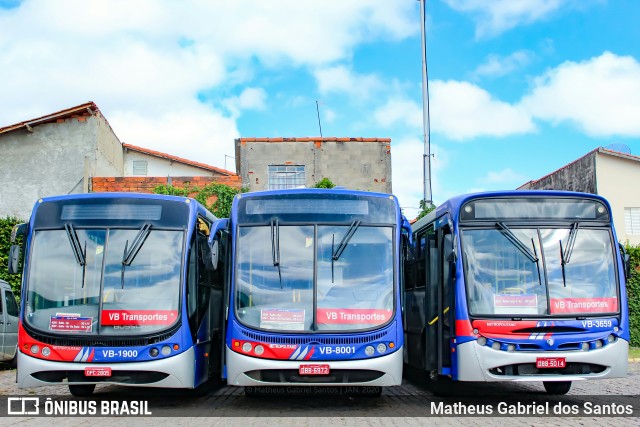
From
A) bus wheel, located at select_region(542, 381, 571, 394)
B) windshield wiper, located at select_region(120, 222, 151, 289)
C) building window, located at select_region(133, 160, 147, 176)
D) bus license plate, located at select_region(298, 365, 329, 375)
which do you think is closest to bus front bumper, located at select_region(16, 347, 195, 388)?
windshield wiper, located at select_region(120, 222, 151, 289)

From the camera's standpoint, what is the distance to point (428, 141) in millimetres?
23734

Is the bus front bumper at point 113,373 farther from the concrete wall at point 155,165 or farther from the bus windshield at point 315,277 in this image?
the concrete wall at point 155,165

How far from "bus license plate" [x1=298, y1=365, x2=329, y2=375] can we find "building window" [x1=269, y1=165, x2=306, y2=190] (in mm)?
19596

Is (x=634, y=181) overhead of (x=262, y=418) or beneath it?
overhead

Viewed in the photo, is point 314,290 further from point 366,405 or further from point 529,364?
point 529,364

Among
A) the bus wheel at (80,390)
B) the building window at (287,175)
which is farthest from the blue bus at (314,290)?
the building window at (287,175)

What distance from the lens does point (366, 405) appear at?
10688 millimetres

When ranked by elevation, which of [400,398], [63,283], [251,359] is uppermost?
[63,283]

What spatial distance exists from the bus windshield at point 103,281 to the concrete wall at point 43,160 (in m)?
19.0

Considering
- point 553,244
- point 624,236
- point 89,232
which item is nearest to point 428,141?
point 624,236

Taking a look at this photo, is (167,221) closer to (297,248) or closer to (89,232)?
(89,232)

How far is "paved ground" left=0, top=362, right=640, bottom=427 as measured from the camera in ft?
29.8

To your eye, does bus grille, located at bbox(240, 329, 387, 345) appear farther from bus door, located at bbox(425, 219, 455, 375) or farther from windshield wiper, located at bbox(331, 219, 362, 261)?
bus door, located at bbox(425, 219, 455, 375)

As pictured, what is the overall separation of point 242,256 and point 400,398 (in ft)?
12.0
